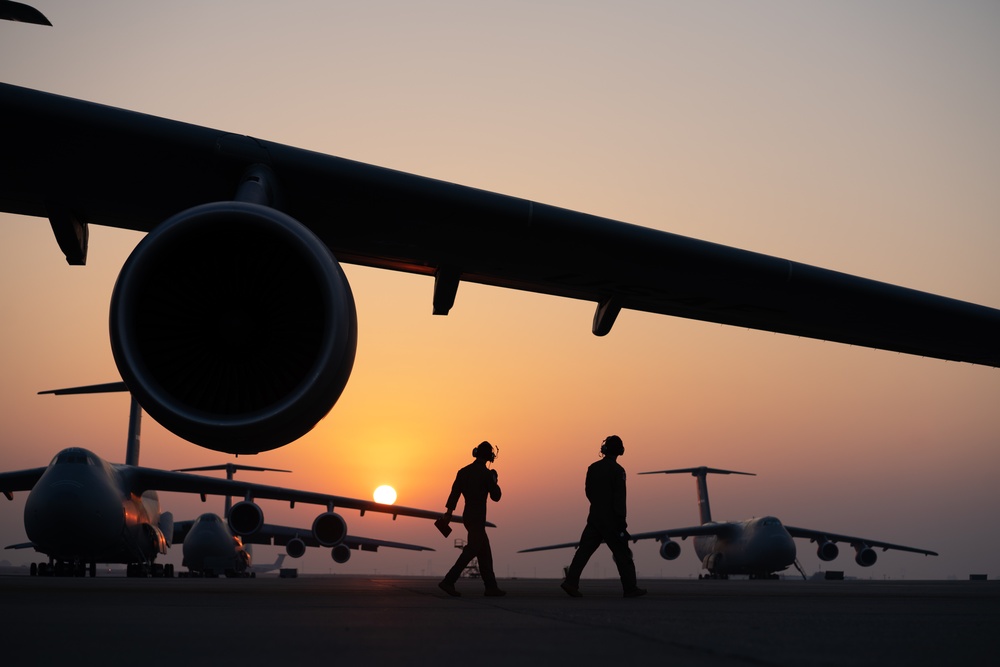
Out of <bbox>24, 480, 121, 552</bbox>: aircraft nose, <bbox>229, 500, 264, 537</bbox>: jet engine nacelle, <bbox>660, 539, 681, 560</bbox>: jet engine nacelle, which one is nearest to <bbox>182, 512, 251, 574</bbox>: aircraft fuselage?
<bbox>229, 500, 264, 537</bbox>: jet engine nacelle

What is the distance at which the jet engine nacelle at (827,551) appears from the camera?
149ft

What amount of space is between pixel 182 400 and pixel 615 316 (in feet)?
12.8

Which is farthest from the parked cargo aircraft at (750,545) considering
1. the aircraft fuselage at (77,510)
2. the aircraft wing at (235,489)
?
the aircraft fuselage at (77,510)

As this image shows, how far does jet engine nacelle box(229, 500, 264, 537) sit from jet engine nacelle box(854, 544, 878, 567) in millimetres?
30637

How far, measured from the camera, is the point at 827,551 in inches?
1793

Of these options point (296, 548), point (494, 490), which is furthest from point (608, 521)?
point (296, 548)

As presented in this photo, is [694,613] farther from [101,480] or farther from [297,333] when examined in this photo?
[101,480]

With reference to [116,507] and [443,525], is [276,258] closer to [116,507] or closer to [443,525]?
[443,525]

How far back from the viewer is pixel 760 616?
5723mm

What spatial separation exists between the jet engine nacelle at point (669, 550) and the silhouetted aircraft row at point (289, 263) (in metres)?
39.4

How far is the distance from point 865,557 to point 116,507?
35.8 meters

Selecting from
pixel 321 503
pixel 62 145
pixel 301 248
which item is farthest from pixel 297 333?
pixel 321 503

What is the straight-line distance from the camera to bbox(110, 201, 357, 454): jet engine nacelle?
5391 mm

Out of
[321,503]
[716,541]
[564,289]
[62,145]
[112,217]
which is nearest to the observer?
[62,145]
